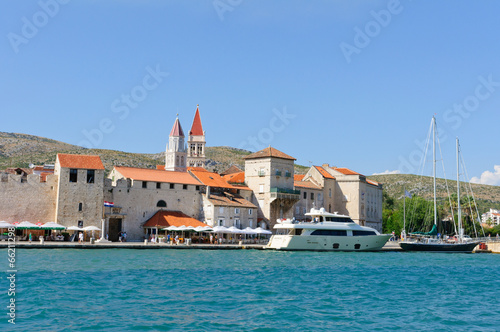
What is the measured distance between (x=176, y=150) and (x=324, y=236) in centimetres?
4351

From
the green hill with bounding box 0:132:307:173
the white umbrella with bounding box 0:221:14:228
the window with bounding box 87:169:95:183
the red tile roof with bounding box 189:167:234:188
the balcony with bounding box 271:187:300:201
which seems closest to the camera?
the white umbrella with bounding box 0:221:14:228

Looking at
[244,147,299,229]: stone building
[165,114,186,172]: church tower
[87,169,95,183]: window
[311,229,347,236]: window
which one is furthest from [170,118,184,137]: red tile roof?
[311,229,347,236]: window

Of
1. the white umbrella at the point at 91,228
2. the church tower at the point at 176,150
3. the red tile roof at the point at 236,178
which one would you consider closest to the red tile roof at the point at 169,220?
the white umbrella at the point at 91,228

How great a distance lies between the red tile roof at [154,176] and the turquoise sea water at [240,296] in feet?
70.1

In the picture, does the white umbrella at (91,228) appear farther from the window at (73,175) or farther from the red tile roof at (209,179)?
the red tile roof at (209,179)

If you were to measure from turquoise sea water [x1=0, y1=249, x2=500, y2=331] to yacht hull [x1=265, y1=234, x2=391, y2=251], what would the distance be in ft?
44.6

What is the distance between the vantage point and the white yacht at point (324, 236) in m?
54.0

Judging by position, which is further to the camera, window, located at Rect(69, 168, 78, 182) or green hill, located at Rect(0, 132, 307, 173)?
green hill, located at Rect(0, 132, 307, 173)

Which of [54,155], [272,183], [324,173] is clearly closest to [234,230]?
[272,183]

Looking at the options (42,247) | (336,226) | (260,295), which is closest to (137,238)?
(42,247)

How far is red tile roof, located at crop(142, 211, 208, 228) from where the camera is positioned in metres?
59.1

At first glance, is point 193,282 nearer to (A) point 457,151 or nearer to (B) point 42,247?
(B) point 42,247

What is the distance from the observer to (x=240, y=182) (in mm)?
71688

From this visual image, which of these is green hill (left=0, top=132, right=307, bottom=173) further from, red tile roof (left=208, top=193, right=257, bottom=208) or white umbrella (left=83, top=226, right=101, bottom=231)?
white umbrella (left=83, top=226, right=101, bottom=231)
